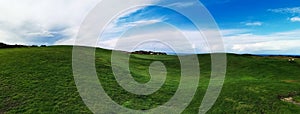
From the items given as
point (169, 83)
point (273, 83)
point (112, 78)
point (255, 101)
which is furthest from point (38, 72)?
point (273, 83)

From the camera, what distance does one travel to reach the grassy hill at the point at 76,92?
33.2 metres

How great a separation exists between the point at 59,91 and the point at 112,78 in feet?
36.1

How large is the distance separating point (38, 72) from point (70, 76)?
15.7 ft

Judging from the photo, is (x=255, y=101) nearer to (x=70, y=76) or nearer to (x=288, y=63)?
(x=70, y=76)

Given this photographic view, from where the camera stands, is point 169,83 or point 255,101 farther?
point 169,83

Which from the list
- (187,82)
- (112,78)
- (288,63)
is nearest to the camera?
(112,78)

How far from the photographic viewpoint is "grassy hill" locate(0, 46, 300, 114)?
33.2m

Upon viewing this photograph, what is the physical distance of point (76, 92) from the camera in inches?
1473

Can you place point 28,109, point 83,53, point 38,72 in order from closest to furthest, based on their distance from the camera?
point 28,109
point 38,72
point 83,53

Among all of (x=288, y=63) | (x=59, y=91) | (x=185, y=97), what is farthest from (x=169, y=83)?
(x=288, y=63)

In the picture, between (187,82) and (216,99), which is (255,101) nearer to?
(216,99)

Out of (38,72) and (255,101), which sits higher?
(38,72)

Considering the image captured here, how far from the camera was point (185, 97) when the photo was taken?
3978cm

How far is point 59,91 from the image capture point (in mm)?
36781
